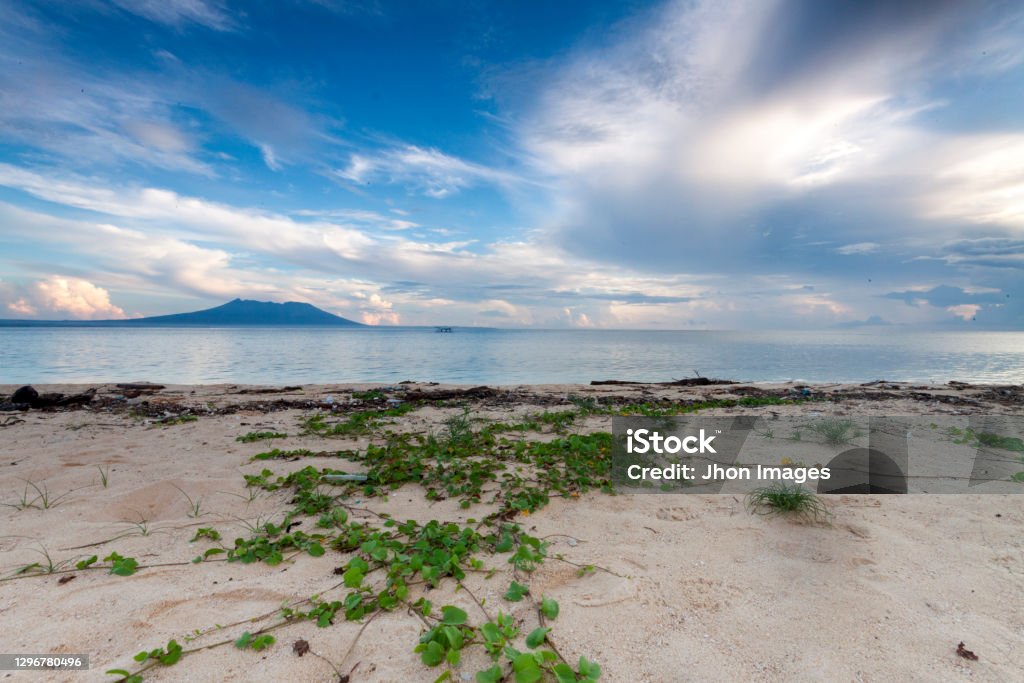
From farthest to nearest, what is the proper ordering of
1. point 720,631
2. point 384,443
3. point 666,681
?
1. point 384,443
2. point 720,631
3. point 666,681

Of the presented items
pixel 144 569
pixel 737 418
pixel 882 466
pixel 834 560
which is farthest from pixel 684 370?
pixel 144 569

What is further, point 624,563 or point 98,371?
point 98,371

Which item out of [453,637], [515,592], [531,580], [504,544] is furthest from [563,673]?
[504,544]

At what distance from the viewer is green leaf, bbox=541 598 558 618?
2.49 metres

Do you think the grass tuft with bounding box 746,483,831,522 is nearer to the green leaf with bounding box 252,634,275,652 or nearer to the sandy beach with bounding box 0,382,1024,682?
the sandy beach with bounding box 0,382,1024,682

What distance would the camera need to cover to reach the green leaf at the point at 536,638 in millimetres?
2227

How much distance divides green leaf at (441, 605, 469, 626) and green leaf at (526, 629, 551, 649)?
342 millimetres

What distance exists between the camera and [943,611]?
258cm

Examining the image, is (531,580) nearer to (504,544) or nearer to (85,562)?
(504,544)

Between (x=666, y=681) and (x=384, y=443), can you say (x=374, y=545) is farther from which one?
(x=384, y=443)

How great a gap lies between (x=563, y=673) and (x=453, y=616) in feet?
2.08

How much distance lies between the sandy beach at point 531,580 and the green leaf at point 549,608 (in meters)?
0.06

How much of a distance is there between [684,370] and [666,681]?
26.6 meters

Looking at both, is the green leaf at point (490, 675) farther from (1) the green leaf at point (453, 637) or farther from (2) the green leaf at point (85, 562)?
(2) the green leaf at point (85, 562)
